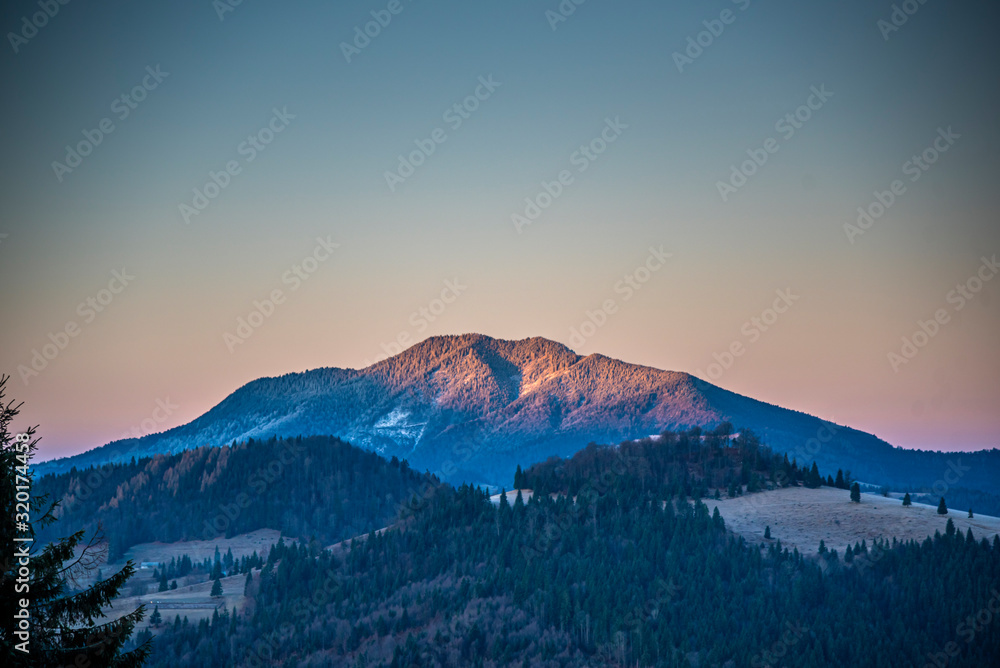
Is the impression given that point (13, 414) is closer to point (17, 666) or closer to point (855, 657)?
point (17, 666)

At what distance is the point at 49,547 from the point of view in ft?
118

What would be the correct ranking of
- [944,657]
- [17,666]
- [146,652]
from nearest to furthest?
[17,666] < [146,652] < [944,657]

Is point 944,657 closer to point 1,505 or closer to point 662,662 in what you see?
point 662,662

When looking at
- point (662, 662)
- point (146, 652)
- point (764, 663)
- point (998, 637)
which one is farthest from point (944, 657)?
point (146, 652)

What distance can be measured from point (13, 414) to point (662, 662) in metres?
182

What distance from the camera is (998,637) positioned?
655 ft

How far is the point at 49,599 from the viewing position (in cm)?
3653

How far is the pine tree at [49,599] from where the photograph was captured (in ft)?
114

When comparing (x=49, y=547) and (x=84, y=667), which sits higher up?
(x=49, y=547)

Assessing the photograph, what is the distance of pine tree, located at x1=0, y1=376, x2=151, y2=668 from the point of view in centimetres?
3481

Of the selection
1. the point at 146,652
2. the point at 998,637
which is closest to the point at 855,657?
the point at 998,637

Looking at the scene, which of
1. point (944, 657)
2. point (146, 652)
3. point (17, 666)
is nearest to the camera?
point (17, 666)

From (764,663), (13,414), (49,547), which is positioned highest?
(13,414)

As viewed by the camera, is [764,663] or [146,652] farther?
[764,663]
